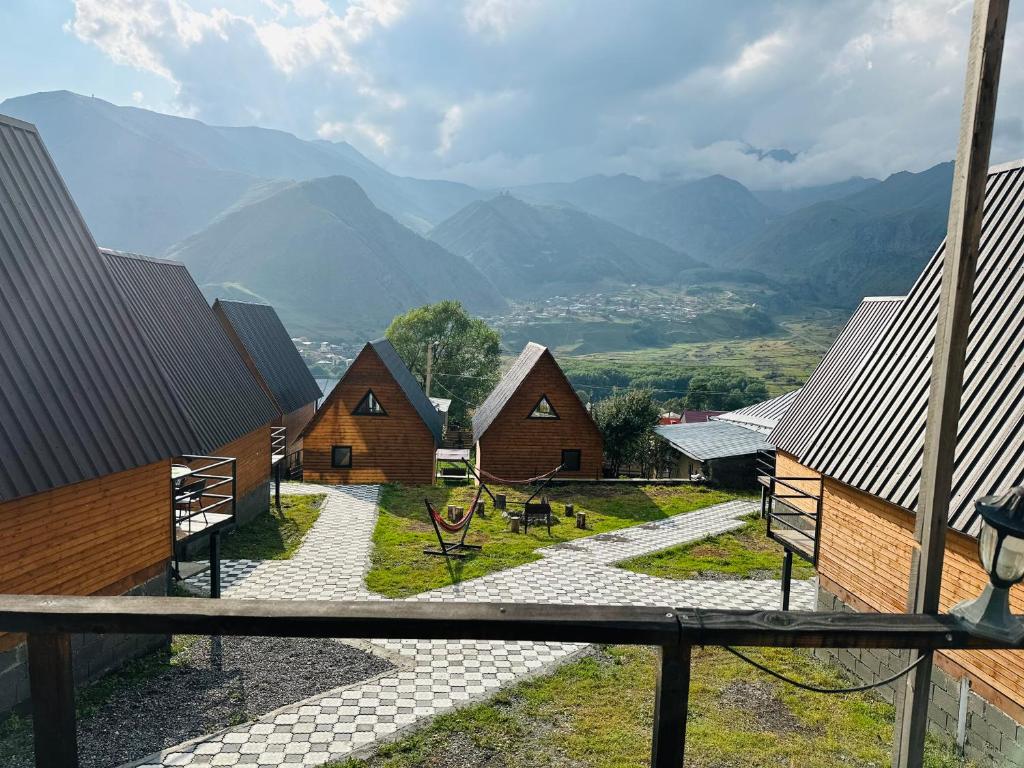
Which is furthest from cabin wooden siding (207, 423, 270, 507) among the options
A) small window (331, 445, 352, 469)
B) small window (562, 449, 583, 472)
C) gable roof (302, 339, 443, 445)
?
small window (562, 449, 583, 472)

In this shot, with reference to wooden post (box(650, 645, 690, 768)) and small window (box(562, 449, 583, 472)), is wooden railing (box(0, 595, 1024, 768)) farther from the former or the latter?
small window (box(562, 449, 583, 472))

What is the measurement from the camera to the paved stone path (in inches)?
333

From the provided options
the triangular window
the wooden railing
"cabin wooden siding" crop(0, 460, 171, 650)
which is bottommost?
the triangular window

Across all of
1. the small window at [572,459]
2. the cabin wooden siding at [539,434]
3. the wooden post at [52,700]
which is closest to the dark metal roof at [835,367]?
the cabin wooden siding at [539,434]

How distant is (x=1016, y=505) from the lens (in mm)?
3336

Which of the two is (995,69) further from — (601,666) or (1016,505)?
(601,666)

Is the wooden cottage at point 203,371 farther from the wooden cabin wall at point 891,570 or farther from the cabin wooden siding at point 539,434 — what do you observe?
the wooden cabin wall at point 891,570

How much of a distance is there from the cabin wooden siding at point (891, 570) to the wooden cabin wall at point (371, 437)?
69.9 feet

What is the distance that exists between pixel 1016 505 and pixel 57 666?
4.84 m

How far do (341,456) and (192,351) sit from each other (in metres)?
10.3

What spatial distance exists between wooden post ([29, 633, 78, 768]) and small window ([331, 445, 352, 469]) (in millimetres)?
28583

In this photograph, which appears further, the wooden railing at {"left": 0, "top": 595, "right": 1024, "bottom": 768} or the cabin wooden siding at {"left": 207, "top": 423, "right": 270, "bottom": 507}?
the cabin wooden siding at {"left": 207, "top": 423, "right": 270, "bottom": 507}

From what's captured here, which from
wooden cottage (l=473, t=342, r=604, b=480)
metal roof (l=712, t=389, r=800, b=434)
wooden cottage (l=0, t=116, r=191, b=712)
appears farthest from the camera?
metal roof (l=712, t=389, r=800, b=434)

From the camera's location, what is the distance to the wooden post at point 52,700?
9.25ft
